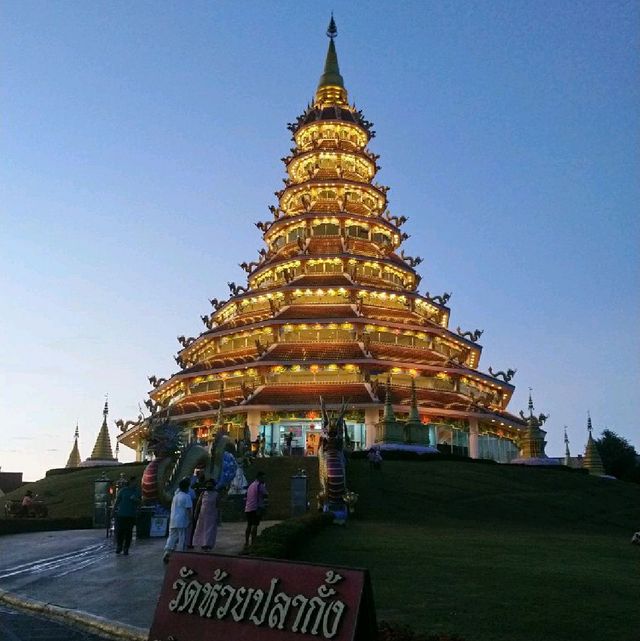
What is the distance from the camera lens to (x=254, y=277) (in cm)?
6078

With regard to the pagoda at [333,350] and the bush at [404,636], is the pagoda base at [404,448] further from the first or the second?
the bush at [404,636]

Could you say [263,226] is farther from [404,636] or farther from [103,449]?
[404,636]

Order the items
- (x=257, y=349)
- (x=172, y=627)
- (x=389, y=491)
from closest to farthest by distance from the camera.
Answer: (x=172, y=627) < (x=389, y=491) < (x=257, y=349)

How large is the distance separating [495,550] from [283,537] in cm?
604

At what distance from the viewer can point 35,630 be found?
972 cm

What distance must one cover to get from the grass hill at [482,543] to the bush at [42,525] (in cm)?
330

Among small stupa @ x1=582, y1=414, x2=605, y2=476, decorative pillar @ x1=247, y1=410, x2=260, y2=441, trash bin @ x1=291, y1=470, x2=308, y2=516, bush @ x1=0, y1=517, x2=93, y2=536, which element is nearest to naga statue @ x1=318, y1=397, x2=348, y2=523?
trash bin @ x1=291, y1=470, x2=308, y2=516

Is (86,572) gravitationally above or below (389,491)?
below

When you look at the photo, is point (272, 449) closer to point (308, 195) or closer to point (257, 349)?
point (257, 349)

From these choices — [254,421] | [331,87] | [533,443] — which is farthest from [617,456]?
[331,87]

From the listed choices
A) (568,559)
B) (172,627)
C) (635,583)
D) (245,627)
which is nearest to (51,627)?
(172,627)

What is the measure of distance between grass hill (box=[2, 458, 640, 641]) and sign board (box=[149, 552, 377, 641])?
11.1 feet

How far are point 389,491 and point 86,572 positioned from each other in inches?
696

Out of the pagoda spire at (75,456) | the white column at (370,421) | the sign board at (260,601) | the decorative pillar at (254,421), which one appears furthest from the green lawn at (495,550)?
the pagoda spire at (75,456)
